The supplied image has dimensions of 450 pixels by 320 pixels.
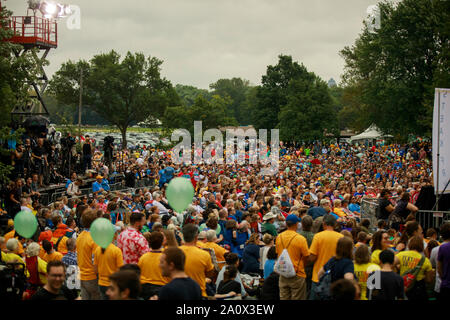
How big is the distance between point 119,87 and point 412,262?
2423 inches

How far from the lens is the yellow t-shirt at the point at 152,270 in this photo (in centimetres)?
604

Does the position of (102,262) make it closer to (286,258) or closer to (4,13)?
(286,258)

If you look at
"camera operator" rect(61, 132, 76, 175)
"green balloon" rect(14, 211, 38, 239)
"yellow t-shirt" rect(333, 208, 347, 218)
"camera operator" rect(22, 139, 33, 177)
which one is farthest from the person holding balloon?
"camera operator" rect(61, 132, 76, 175)

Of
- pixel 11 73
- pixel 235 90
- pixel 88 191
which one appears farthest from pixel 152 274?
pixel 235 90

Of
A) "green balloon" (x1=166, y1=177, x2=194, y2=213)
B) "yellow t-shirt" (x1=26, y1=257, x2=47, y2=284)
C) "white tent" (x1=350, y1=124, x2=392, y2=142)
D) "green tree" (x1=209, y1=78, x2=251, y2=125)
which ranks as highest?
"green tree" (x1=209, y1=78, x2=251, y2=125)

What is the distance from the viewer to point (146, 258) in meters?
6.09

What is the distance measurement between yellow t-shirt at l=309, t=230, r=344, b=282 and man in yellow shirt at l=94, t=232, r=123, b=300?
253cm

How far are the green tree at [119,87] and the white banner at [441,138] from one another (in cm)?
5636

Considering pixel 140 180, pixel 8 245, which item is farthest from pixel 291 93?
pixel 8 245

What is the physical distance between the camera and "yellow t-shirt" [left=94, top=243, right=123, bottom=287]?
6.30m

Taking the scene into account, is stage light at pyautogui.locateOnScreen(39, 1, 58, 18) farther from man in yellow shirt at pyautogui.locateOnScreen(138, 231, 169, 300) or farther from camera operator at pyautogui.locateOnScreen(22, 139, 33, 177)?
man in yellow shirt at pyautogui.locateOnScreen(138, 231, 169, 300)

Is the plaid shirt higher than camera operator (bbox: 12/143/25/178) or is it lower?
lower

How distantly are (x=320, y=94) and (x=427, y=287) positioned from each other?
5569 cm

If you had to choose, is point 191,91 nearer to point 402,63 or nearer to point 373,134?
point 373,134
